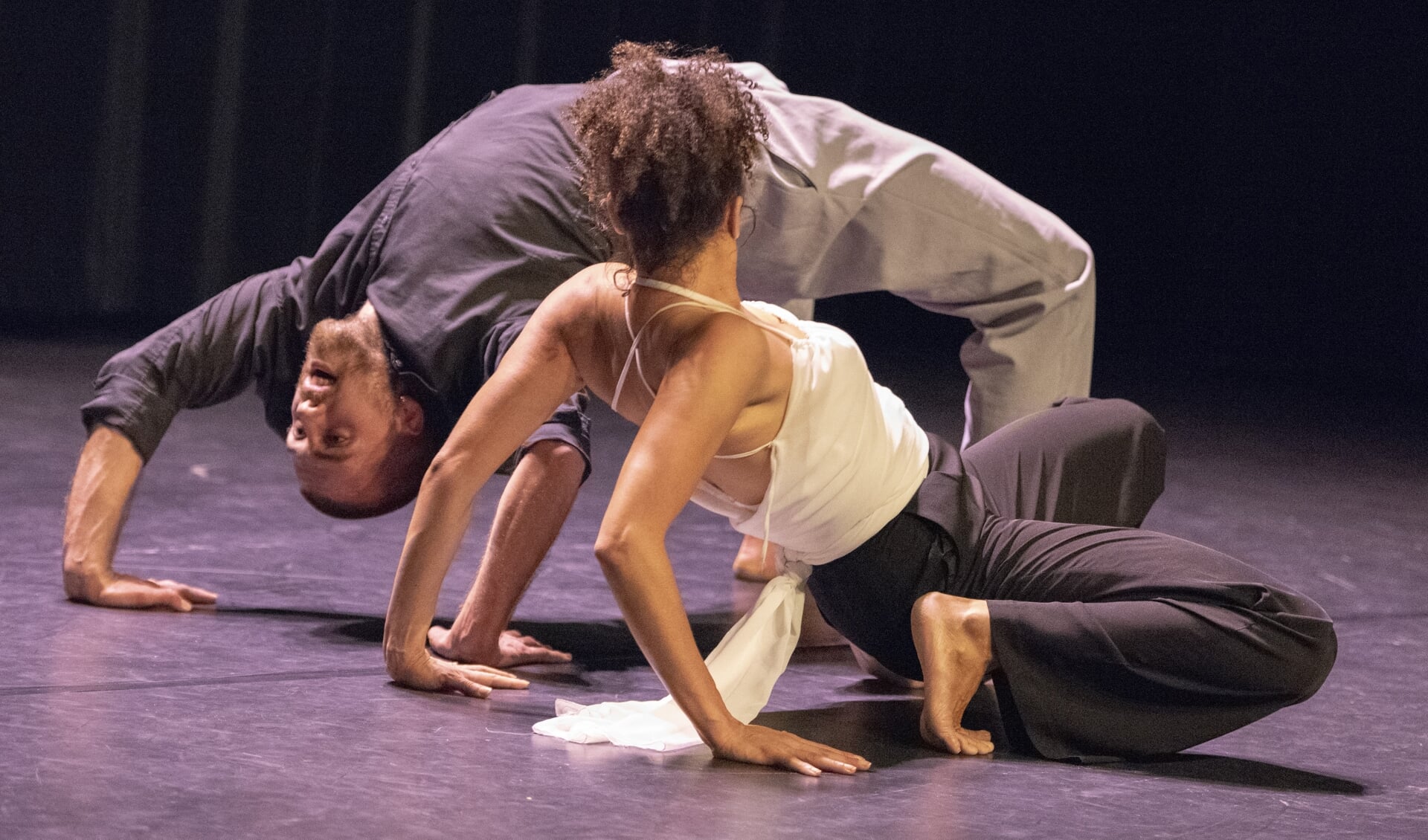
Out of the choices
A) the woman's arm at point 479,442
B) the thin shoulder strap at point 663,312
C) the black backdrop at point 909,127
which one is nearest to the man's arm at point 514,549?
the woman's arm at point 479,442

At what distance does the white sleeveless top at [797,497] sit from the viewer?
6.66 ft

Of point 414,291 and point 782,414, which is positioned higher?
point 782,414

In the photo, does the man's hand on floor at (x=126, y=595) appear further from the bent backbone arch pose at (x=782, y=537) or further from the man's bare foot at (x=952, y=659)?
the man's bare foot at (x=952, y=659)

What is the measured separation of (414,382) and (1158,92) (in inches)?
216

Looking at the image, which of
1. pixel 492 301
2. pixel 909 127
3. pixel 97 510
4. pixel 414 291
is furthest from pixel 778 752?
pixel 909 127

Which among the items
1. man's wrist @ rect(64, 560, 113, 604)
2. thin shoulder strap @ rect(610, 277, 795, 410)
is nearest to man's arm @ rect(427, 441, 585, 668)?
thin shoulder strap @ rect(610, 277, 795, 410)

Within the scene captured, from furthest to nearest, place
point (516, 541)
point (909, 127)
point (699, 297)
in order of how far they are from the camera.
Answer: point (909, 127)
point (516, 541)
point (699, 297)

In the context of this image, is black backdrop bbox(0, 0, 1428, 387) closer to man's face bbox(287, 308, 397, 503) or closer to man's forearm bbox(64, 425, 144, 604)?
man's forearm bbox(64, 425, 144, 604)

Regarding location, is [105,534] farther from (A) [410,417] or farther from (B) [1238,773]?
(B) [1238,773]

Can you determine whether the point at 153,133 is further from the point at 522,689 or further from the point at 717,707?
the point at 717,707

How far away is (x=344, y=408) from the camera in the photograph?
2684mm

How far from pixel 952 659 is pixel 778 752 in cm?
29

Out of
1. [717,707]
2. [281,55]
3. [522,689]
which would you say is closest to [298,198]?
[281,55]

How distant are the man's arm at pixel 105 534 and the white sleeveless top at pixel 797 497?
87 cm
